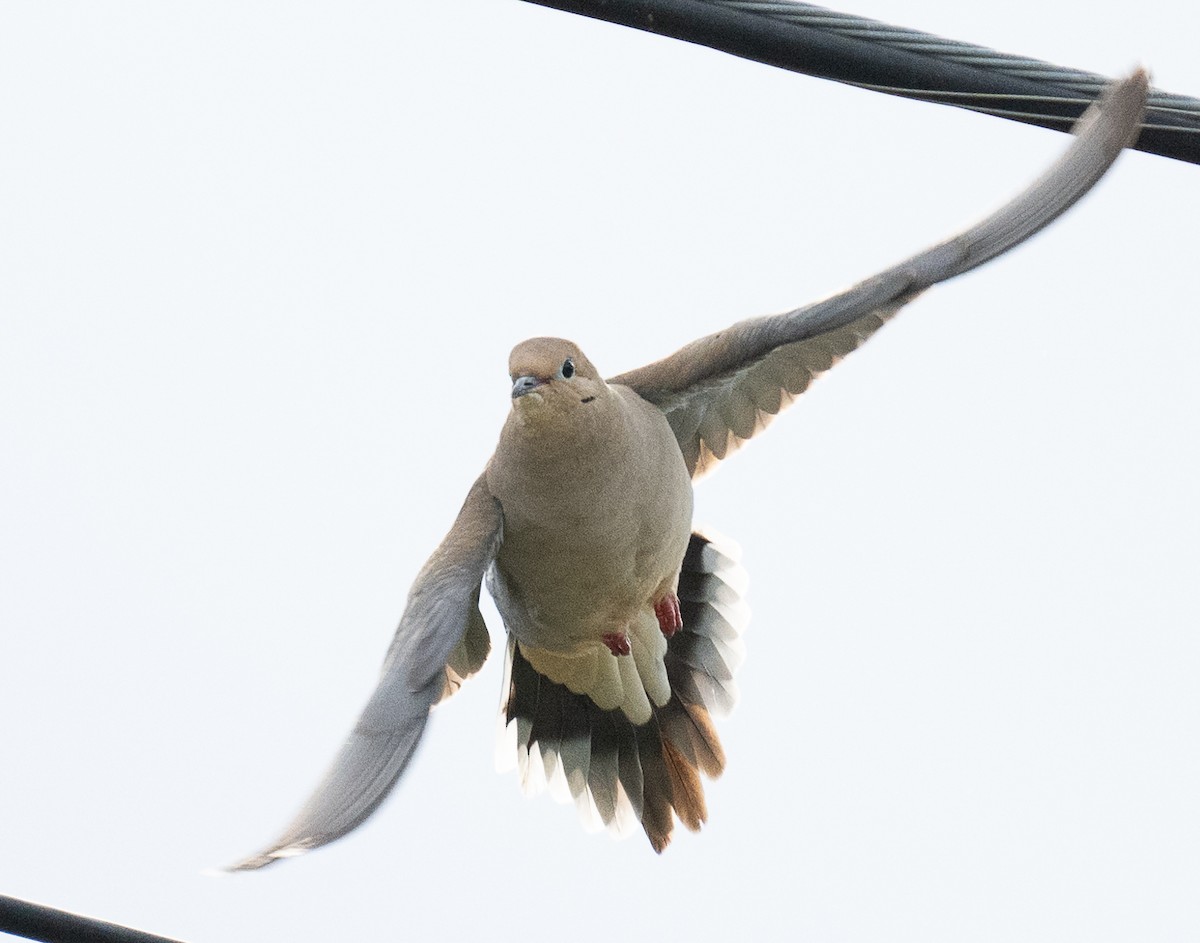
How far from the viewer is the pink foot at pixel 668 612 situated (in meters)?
4.75

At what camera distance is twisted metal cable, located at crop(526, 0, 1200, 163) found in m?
3.15

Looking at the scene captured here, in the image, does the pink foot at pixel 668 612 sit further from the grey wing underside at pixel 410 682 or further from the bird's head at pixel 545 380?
the bird's head at pixel 545 380

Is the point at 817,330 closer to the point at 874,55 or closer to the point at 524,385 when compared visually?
the point at 524,385

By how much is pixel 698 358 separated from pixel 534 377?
0.66 metres

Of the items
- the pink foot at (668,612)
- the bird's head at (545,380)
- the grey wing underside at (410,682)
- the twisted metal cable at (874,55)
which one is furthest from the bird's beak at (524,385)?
the twisted metal cable at (874,55)

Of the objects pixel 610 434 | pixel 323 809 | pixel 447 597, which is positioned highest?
pixel 610 434

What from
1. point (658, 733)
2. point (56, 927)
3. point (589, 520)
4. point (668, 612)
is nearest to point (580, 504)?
point (589, 520)

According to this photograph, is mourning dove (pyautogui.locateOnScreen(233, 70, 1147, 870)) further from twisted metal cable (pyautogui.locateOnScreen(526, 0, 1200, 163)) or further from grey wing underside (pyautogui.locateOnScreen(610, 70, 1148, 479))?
twisted metal cable (pyautogui.locateOnScreen(526, 0, 1200, 163))

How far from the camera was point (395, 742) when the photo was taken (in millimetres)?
3602

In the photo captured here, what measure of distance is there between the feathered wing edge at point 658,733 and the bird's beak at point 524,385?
1333mm

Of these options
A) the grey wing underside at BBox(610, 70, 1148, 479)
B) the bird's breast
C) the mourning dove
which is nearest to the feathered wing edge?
the mourning dove

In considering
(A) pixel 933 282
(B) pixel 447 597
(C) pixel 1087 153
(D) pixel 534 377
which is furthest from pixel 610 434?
(C) pixel 1087 153

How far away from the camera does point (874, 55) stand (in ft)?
10.4

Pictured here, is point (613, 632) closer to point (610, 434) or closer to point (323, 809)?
point (610, 434)
